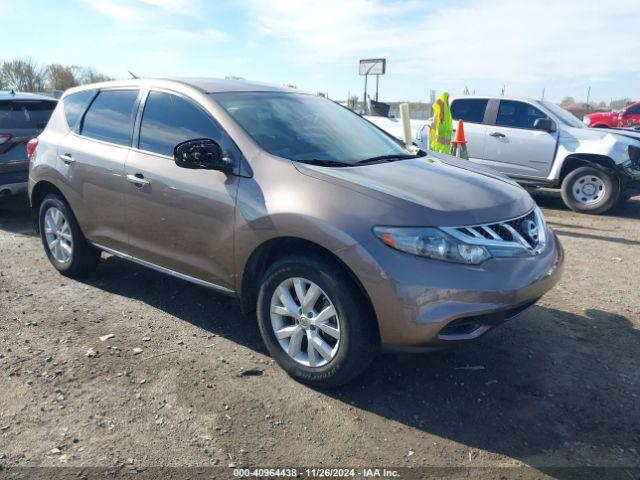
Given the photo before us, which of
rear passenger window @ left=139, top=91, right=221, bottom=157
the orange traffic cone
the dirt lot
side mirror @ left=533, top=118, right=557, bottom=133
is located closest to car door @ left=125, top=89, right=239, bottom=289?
rear passenger window @ left=139, top=91, right=221, bottom=157

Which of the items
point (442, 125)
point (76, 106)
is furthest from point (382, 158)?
point (442, 125)

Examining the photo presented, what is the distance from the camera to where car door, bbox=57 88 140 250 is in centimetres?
415

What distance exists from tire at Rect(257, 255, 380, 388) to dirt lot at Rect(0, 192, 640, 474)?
6.5 inches

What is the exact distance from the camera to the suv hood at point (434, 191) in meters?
2.88

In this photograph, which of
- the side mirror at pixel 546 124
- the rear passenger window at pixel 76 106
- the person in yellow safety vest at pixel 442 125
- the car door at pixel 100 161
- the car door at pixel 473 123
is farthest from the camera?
the car door at pixel 473 123

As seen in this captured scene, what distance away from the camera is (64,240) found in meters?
4.94

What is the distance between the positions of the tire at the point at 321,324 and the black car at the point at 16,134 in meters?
5.20

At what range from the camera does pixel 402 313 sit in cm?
277

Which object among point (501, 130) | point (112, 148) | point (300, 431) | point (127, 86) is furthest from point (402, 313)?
point (501, 130)

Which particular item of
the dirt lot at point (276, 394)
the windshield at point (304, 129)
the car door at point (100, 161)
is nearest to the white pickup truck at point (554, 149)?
the dirt lot at point (276, 394)

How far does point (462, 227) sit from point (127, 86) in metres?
3.00

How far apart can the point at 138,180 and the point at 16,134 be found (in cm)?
427

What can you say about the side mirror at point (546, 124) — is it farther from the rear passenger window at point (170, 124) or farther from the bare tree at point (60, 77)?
the bare tree at point (60, 77)

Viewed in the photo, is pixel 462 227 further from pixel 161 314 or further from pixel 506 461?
pixel 161 314
